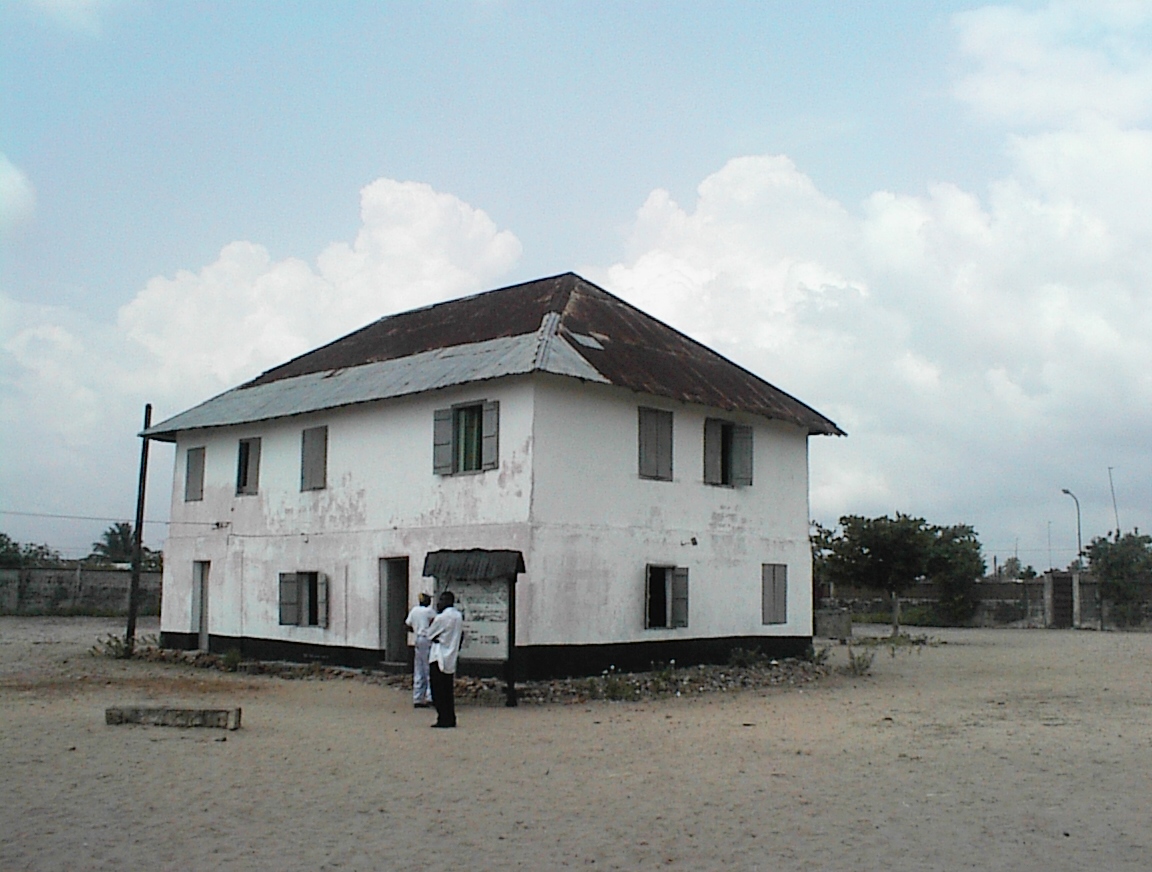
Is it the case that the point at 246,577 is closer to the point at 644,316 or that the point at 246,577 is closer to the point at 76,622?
the point at 644,316

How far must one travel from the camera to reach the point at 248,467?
24406 mm

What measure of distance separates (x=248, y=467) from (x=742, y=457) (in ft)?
33.5

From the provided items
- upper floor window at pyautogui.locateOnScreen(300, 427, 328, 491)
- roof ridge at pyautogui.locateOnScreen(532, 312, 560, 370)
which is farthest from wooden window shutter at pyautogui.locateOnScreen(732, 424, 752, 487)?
upper floor window at pyautogui.locateOnScreen(300, 427, 328, 491)

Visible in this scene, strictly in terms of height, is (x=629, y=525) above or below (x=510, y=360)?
below

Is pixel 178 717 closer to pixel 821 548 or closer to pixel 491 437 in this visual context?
pixel 491 437

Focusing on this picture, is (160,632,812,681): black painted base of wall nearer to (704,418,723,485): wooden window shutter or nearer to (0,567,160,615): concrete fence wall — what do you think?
(704,418,723,485): wooden window shutter

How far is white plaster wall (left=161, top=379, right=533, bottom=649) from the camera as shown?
18859 mm

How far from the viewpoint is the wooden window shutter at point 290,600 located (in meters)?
22.4

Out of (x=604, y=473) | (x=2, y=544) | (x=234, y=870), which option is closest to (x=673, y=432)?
(x=604, y=473)

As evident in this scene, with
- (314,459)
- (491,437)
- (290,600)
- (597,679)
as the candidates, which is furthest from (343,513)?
(597,679)

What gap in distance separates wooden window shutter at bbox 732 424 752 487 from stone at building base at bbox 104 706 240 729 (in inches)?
451

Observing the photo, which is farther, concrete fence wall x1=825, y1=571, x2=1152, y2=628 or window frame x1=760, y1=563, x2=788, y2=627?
concrete fence wall x1=825, y1=571, x2=1152, y2=628

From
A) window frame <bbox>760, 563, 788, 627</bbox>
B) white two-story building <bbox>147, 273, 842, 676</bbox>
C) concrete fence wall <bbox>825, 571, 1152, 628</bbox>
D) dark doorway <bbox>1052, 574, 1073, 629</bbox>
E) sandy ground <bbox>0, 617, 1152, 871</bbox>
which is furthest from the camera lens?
dark doorway <bbox>1052, 574, 1073, 629</bbox>

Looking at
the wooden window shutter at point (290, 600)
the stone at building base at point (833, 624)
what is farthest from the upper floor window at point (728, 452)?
the stone at building base at point (833, 624)
